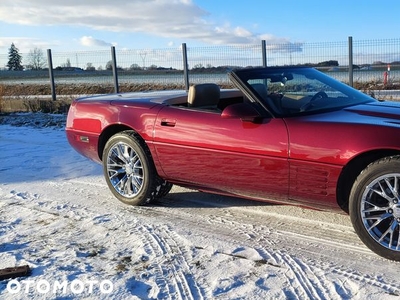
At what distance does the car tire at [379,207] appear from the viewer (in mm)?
3105

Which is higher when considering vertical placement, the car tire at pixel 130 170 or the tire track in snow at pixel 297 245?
the car tire at pixel 130 170

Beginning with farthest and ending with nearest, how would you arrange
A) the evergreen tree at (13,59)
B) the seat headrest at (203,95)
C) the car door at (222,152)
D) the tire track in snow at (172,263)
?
the evergreen tree at (13,59) < the seat headrest at (203,95) < the car door at (222,152) < the tire track in snow at (172,263)

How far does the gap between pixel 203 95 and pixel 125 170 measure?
43.4 inches

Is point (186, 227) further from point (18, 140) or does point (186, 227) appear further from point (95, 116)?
point (18, 140)

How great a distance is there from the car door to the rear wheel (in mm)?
199

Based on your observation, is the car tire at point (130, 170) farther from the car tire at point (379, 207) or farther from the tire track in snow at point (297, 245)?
the car tire at point (379, 207)

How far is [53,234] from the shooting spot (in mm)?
3844

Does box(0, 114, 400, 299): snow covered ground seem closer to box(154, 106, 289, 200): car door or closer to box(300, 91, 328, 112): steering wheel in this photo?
box(154, 106, 289, 200): car door

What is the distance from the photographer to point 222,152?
12.7 ft

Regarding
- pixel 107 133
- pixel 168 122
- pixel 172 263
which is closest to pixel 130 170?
pixel 107 133

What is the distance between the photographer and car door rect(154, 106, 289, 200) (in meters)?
3.60

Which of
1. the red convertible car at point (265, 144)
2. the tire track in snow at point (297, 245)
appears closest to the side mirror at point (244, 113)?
the red convertible car at point (265, 144)

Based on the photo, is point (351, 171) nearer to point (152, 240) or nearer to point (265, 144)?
point (265, 144)

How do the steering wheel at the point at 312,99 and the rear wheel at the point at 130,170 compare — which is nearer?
the steering wheel at the point at 312,99
